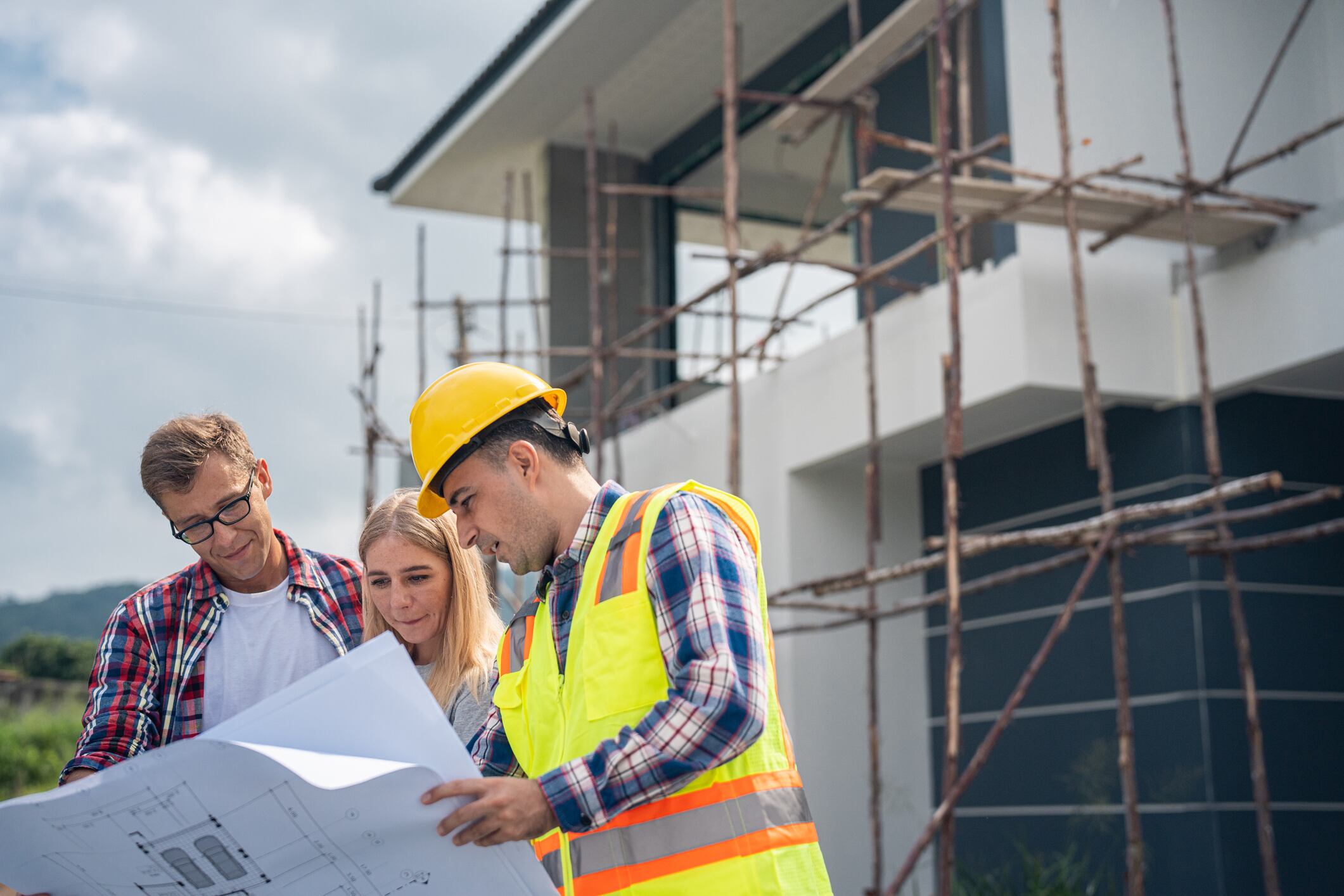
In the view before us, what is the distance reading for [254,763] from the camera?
1.94 meters

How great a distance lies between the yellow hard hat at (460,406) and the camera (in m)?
2.51

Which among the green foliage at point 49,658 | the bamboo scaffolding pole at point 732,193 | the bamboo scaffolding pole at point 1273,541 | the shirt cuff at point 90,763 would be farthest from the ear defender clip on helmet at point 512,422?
the green foliage at point 49,658

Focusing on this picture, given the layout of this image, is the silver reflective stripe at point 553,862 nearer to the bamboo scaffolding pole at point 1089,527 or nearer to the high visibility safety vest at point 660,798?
the high visibility safety vest at point 660,798

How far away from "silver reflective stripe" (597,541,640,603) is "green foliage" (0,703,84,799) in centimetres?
2361

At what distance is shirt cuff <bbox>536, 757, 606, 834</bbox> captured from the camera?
2064 mm

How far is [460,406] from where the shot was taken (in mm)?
2525

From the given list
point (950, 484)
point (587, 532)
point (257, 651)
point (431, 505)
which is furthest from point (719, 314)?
point (587, 532)

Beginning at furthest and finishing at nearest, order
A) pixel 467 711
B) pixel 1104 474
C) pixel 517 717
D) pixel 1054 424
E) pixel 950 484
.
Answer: pixel 1054 424 < pixel 1104 474 < pixel 950 484 < pixel 467 711 < pixel 517 717

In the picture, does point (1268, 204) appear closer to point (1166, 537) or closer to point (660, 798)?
point (1166, 537)

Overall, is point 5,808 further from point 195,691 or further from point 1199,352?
point 1199,352

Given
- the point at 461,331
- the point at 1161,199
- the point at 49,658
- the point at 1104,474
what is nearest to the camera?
the point at 1104,474

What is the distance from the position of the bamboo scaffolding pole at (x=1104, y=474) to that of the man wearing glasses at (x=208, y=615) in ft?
14.8

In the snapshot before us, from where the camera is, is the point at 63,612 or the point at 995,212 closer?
the point at 995,212

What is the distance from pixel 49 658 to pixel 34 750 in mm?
12411
